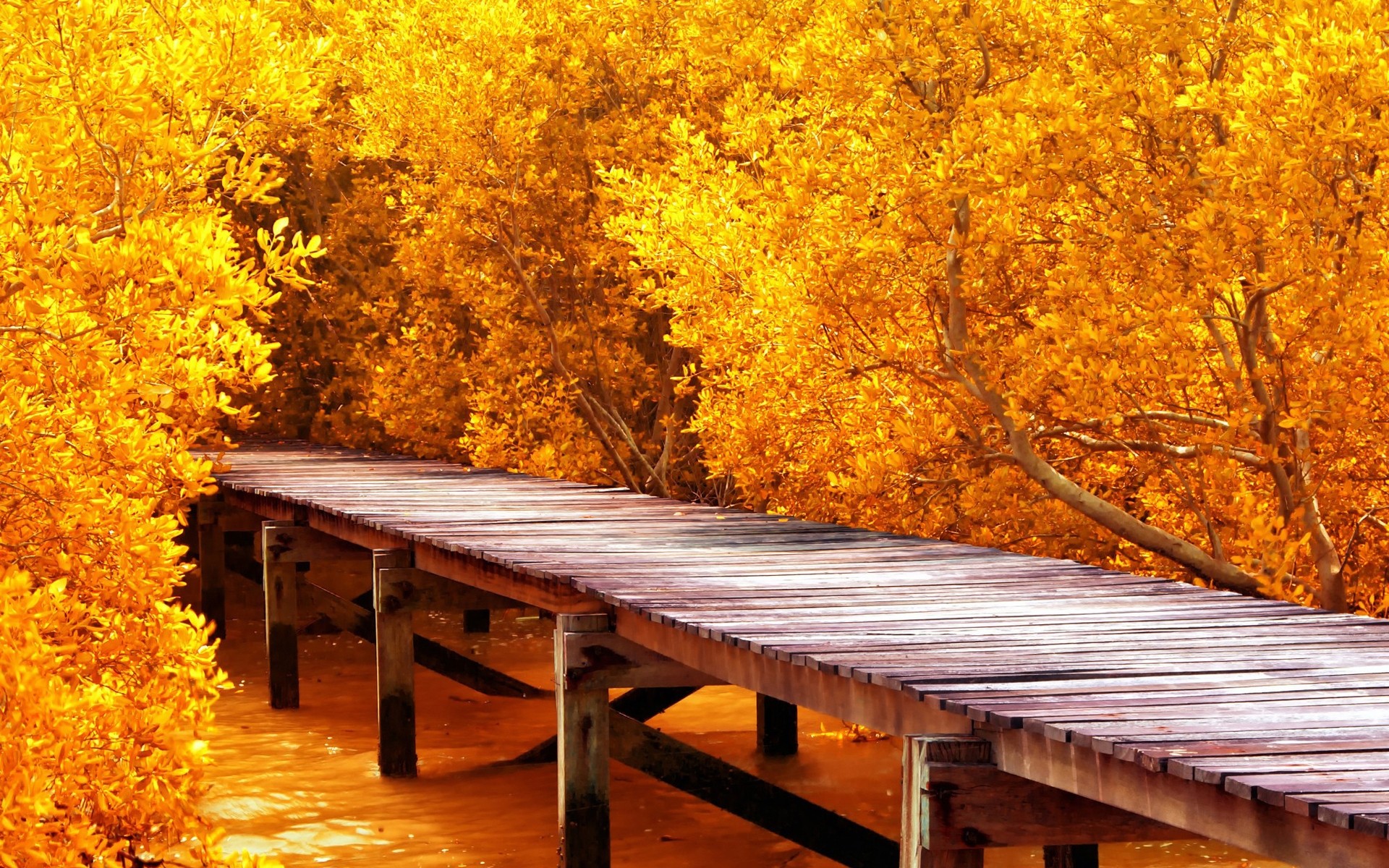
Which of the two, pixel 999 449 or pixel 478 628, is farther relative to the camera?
pixel 478 628

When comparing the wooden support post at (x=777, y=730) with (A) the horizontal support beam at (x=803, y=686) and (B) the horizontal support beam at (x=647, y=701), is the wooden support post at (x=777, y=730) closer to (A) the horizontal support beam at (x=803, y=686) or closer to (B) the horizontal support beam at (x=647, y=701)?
(B) the horizontal support beam at (x=647, y=701)

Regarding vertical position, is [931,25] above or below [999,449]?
above

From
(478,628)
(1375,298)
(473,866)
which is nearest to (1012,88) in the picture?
(1375,298)

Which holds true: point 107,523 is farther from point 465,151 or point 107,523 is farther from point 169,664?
point 465,151

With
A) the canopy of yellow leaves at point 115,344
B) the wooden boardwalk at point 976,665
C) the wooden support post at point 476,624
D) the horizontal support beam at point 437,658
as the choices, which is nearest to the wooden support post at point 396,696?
the wooden boardwalk at point 976,665

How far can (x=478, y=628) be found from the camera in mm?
14094

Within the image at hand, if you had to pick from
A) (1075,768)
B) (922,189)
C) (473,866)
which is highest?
(922,189)

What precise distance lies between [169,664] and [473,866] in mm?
2358

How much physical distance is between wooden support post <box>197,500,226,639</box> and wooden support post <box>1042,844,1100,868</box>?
8573 mm

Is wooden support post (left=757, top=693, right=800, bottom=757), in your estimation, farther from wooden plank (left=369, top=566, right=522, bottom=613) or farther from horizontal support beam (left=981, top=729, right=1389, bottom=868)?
horizontal support beam (left=981, top=729, right=1389, bottom=868)

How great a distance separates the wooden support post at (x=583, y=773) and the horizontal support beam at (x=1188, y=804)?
110 inches

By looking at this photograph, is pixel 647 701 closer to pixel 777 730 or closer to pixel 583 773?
pixel 777 730

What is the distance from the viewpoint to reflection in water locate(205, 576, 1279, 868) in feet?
25.4

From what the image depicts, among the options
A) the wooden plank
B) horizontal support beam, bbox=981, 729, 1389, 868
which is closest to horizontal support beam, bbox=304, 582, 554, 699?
the wooden plank
